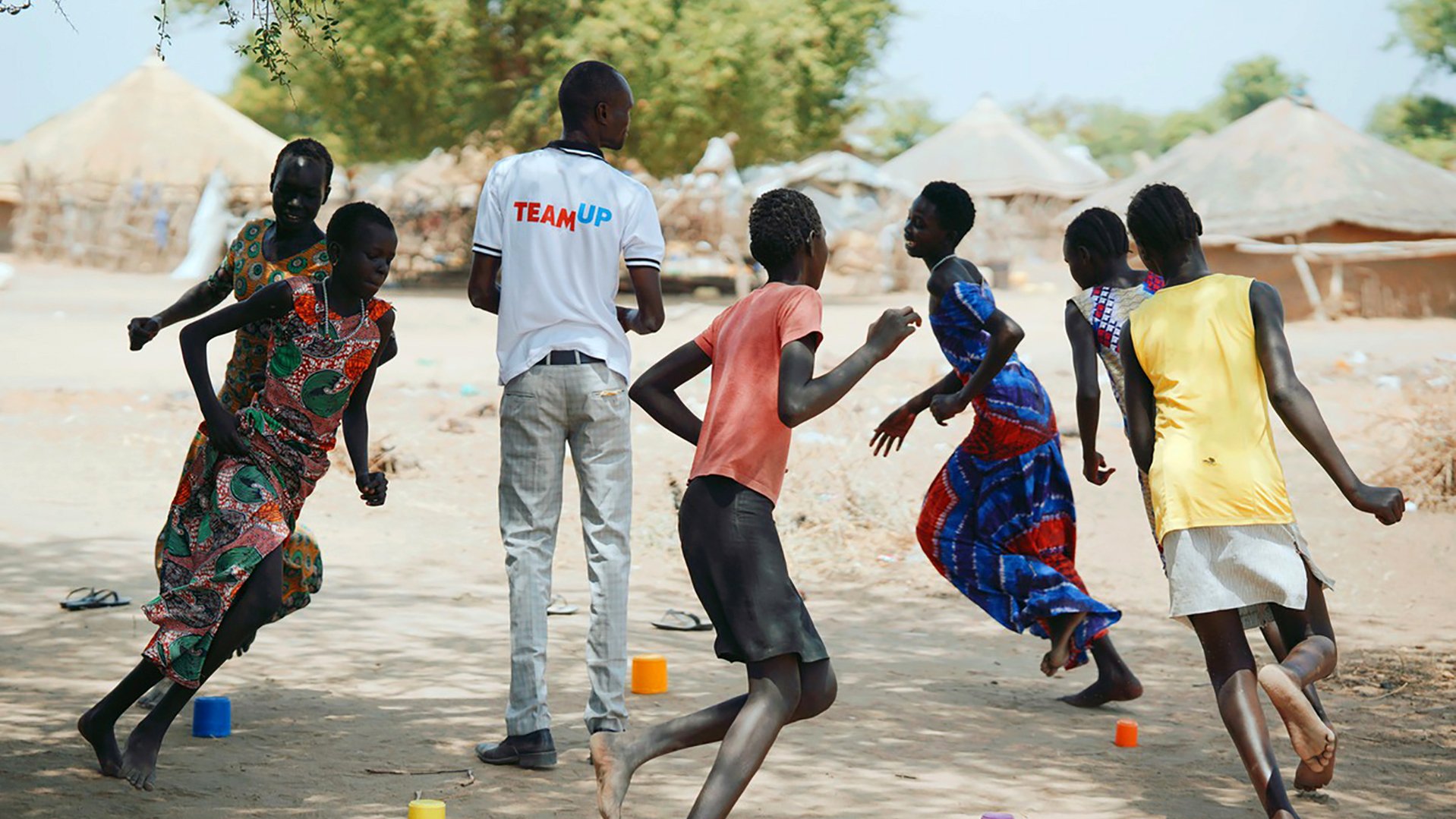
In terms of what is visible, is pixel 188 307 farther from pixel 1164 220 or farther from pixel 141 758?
pixel 1164 220

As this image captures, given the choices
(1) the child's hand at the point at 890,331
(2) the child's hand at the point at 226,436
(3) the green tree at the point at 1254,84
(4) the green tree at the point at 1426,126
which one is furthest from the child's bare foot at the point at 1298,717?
(3) the green tree at the point at 1254,84

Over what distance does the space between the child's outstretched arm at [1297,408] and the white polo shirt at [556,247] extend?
5.43 ft

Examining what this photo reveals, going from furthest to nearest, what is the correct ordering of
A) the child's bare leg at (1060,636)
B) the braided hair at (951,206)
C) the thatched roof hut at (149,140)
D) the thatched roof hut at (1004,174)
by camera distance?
1. the thatched roof hut at (1004,174)
2. the thatched roof hut at (149,140)
3. the braided hair at (951,206)
4. the child's bare leg at (1060,636)

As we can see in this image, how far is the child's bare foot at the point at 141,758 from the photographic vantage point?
3.91m

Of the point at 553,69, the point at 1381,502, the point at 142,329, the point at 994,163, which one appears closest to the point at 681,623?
the point at 142,329

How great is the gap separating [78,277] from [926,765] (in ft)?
93.1

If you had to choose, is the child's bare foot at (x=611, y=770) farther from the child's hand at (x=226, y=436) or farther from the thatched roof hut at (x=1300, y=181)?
the thatched roof hut at (x=1300, y=181)

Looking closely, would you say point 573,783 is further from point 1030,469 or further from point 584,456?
point 1030,469

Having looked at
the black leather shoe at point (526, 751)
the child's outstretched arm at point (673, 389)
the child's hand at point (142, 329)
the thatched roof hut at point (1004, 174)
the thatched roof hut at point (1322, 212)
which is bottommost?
the black leather shoe at point (526, 751)

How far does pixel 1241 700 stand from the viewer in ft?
12.1

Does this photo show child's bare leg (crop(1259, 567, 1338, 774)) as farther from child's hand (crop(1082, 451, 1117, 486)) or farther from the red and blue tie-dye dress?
the red and blue tie-dye dress

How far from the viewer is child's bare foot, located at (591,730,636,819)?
3.44m

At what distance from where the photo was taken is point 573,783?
416 centimetres

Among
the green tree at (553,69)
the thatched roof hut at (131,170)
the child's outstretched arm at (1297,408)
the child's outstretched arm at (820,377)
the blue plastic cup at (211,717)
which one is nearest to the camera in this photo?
the child's outstretched arm at (820,377)
